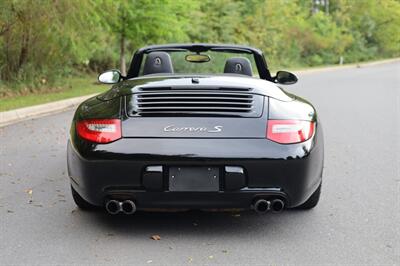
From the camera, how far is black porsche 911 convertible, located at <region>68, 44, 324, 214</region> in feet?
13.4

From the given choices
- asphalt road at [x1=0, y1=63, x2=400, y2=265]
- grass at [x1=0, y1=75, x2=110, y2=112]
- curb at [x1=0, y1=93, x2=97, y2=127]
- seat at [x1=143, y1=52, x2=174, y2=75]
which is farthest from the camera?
grass at [x1=0, y1=75, x2=110, y2=112]

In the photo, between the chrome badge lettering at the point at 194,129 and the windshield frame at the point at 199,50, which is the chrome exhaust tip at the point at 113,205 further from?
the windshield frame at the point at 199,50

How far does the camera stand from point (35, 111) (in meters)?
13.2

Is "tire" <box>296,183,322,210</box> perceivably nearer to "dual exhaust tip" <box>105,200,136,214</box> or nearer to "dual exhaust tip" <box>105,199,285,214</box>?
"dual exhaust tip" <box>105,199,285,214</box>

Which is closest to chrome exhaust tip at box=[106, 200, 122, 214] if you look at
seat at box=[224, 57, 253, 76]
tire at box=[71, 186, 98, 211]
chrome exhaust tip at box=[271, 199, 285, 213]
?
tire at box=[71, 186, 98, 211]

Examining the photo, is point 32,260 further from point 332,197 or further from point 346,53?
point 346,53

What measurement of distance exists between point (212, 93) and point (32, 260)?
5.50ft

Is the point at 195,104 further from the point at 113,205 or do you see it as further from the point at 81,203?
the point at 81,203

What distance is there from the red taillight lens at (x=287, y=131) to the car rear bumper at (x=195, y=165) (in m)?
0.04

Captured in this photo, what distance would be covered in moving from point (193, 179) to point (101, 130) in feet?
2.40

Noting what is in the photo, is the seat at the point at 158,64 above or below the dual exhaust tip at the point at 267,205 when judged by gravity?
above

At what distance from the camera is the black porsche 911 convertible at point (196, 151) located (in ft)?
13.4

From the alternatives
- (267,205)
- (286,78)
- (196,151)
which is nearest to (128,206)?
(196,151)

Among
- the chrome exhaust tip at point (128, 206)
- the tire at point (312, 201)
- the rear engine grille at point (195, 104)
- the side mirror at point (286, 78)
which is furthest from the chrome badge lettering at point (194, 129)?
the side mirror at point (286, 78)
